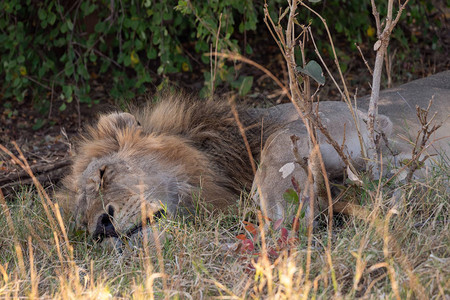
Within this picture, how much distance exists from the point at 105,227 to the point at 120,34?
8.82 ft

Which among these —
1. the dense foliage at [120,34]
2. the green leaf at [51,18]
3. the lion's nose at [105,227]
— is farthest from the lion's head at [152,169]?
the green leaf at [51,18]

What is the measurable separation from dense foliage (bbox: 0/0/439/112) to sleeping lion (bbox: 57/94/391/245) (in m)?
1.25

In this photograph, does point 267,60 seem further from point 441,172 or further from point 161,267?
point 161,267

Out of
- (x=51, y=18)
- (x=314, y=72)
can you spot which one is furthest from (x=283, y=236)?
(x=51, y=18)

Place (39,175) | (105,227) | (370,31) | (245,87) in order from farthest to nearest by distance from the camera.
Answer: (370,31) → (245,87) → (39,175) → (105,227)

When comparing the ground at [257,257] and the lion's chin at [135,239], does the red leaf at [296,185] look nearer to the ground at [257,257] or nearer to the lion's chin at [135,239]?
the ground at [257,257]

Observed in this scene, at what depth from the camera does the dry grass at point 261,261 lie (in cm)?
238

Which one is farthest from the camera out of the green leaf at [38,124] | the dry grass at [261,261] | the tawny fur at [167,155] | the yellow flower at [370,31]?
the yellow flower at [370,31]

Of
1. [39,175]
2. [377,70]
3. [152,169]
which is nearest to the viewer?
[377,70]

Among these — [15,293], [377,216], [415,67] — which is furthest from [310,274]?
[415,67]

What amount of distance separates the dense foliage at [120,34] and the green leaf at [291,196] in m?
2.16

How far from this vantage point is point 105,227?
317cm

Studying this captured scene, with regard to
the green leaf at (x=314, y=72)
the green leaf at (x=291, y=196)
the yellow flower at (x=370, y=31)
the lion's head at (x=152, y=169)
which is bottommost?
the yellow flower at (x=370, y=31)

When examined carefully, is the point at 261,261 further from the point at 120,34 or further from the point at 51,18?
the point at 51,18
